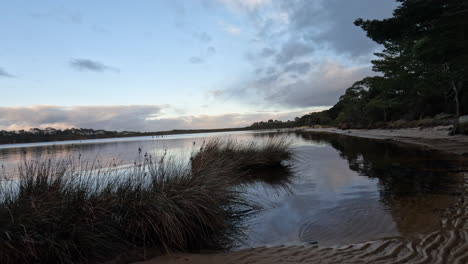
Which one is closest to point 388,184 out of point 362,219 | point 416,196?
point 416,196

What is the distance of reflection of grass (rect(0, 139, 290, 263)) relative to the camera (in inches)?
130

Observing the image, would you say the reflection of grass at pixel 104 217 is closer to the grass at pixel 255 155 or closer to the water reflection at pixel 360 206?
the water reflection at pixel 360 206

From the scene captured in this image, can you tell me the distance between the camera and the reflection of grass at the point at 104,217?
3312mm

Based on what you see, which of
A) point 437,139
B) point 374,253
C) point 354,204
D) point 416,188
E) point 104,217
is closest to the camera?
point 374,253

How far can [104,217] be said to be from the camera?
403cm

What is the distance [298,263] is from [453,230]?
7.69 ft

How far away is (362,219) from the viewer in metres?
5.10

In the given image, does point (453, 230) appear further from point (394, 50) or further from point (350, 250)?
point (394, 50)

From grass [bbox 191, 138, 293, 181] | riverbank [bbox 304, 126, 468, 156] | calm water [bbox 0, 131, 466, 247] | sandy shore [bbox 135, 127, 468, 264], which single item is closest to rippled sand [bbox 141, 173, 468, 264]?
sandy shore [bbox 135, 127, 468, 264]

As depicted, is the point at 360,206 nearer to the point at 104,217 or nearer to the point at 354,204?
the point at 354,204

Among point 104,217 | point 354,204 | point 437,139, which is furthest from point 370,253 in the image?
point 437,139

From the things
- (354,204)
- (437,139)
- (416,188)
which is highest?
(437,139)

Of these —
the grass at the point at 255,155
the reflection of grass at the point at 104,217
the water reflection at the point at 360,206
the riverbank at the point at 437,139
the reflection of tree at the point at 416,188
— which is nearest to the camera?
the reflection of grass at the point at 104,217

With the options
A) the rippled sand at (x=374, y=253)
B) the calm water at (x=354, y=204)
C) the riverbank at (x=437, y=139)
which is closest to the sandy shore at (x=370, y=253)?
the rippled sand at (x=374, y=253)
